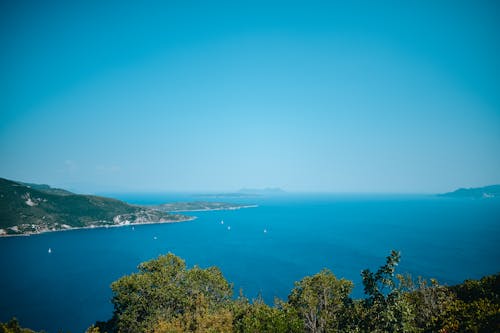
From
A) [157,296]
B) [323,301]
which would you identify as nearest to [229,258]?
[157,296]

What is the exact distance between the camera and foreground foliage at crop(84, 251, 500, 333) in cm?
2239

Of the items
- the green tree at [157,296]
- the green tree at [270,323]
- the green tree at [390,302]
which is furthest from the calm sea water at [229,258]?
the green tree at [390,302]

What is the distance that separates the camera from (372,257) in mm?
123438

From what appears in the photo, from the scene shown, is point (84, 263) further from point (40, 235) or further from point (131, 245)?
point (40, 235)

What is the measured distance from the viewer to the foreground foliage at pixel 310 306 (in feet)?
73.5

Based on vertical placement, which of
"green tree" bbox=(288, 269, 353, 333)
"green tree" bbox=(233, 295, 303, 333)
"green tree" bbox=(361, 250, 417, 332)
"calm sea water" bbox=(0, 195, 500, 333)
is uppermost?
"green tree" bbox=(361, 250, 417, 332)

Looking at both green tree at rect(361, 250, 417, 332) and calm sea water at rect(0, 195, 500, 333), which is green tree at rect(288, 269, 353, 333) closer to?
green tree at rect(361, 250, 417, 332)

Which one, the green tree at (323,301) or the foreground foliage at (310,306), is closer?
the foreground foliage at (310,306)

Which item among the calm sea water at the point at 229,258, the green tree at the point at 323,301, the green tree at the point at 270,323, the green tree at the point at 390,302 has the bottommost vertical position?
the calm sea water at the point at 229,258

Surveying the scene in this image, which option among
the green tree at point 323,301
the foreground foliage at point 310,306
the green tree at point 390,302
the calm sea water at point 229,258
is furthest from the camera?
the calm sea water at point 229,258

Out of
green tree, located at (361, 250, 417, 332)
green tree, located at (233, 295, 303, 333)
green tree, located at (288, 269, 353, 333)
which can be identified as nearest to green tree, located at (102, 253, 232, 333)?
green tree, located at (233, 295, 303, 333)

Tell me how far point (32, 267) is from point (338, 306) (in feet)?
442

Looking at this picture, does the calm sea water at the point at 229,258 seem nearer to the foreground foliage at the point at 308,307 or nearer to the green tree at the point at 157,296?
the green tree at the point at 157,296

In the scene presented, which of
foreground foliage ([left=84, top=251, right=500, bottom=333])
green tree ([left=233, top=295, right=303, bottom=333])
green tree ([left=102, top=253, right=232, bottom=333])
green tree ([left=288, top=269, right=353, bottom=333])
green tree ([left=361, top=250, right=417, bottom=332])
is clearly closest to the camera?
green tree ([left=361, top=250, right=417, bottom=332])
